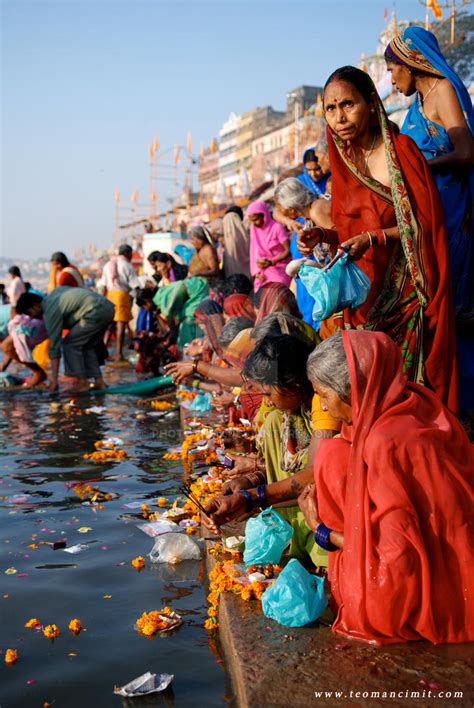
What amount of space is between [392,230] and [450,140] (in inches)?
29.0

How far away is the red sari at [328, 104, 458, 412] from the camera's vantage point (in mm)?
3574

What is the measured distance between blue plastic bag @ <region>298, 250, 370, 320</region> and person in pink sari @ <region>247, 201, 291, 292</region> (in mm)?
4768

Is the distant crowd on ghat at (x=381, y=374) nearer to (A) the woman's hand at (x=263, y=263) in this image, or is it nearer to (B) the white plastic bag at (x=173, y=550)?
(B) the white plastic bag at (x=173, y=550)

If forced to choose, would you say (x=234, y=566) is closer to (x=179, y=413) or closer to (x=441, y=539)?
(x=441, y=539)

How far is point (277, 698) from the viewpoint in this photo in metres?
2.42

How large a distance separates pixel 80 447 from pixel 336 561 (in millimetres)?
4839

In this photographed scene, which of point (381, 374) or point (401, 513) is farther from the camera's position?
point (381, 374)

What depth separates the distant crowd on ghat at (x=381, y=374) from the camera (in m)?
2.65

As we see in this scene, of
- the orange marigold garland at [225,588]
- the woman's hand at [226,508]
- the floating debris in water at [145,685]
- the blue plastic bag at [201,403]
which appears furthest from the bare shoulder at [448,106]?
the blue plastic bag at [201,403]

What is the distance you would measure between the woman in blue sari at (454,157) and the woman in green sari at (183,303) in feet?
21.1

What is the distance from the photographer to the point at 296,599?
115 inches

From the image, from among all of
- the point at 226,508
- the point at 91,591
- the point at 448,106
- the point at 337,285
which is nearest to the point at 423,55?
the point at 448,106

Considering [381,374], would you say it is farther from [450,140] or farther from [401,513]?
[450,140]

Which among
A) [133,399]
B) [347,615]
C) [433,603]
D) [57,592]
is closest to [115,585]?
[57,592]
